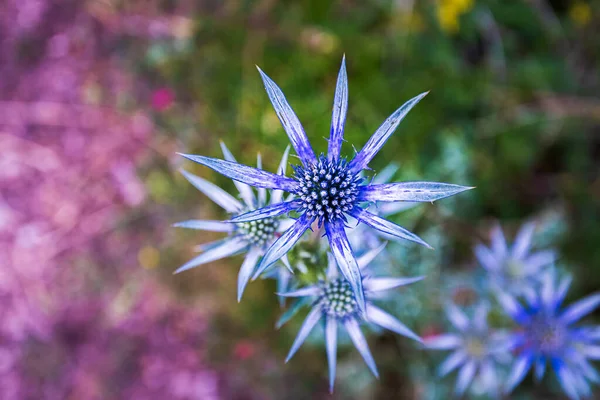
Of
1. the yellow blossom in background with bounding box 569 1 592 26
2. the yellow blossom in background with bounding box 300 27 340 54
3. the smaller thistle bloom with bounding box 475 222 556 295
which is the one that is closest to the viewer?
the smaller thistle bloom with bounding box 475 222 556 295

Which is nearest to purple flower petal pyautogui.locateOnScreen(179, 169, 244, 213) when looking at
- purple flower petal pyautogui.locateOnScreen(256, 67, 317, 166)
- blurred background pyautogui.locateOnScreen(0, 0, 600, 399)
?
purple flower petal pyautogui.locateOnScreen(256, 67, 317, 166)

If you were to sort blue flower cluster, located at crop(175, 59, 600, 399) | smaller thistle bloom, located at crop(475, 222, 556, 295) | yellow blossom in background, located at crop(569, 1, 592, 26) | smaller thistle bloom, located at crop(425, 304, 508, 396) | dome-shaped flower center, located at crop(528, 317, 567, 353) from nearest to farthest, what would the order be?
blue flower cluster, located at crop(175, 59, 600, 399)
dome-shaped flower center, located at crop(528, 317, 567, 353)
smaller thistle bloom, located at crop(425, 304, 508, 396)
smaller thistle bloom, located at crop(475, 222, 556, 295)
yellow blossom in background, located at crop(569, 1, 592, 26)

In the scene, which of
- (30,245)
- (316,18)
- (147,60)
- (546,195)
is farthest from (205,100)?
(546,195)

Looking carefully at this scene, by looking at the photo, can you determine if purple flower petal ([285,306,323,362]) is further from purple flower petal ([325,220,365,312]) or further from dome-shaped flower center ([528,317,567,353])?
dome-shaped flower center ([528,317,567,353])

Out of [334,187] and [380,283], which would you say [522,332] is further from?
[334,187]

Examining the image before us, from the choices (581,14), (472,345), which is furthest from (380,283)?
(581,14)

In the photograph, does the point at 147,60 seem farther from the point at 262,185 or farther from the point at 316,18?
the point at 262,185
